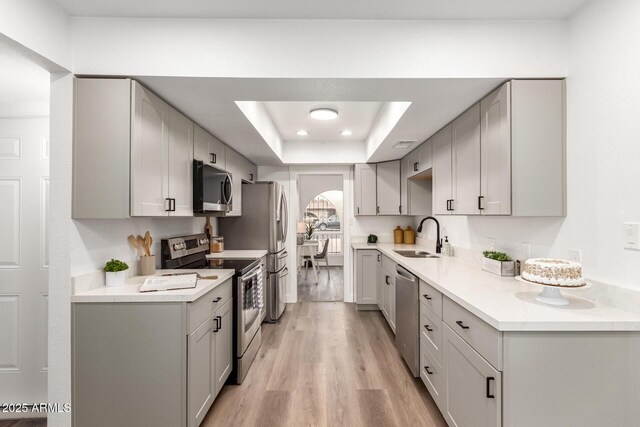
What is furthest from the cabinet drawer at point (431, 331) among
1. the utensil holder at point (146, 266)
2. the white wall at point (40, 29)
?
the white wall at point (40, 29)

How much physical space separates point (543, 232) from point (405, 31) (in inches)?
59.0

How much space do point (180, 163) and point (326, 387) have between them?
2041 mm

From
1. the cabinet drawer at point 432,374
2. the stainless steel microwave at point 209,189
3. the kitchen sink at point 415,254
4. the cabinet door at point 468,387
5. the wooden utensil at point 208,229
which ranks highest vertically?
the stainless steel microwave at point 209,189

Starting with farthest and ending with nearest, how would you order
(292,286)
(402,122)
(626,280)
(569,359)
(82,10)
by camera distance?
(292,286)
(402,122)
(82,10)
(626,280)
(569,359)

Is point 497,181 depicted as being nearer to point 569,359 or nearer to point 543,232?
point 543,232

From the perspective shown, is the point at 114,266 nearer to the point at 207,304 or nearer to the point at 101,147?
the point at 207,304

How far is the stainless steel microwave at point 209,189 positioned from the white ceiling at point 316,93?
40 cm

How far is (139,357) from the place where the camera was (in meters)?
1.70

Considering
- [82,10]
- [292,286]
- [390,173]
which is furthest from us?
[292,286]

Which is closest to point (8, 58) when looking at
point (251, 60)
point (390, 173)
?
point (251, 60)

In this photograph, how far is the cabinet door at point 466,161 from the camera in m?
2.17

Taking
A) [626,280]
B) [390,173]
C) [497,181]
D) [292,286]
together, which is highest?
[390,173]

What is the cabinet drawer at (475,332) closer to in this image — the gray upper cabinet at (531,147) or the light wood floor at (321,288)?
the gray upper cabinet at (531,147)

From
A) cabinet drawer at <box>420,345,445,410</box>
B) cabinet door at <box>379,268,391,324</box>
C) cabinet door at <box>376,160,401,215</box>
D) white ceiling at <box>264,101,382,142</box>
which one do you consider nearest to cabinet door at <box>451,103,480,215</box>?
white ceiling at <box>264,101,382,142</box>
